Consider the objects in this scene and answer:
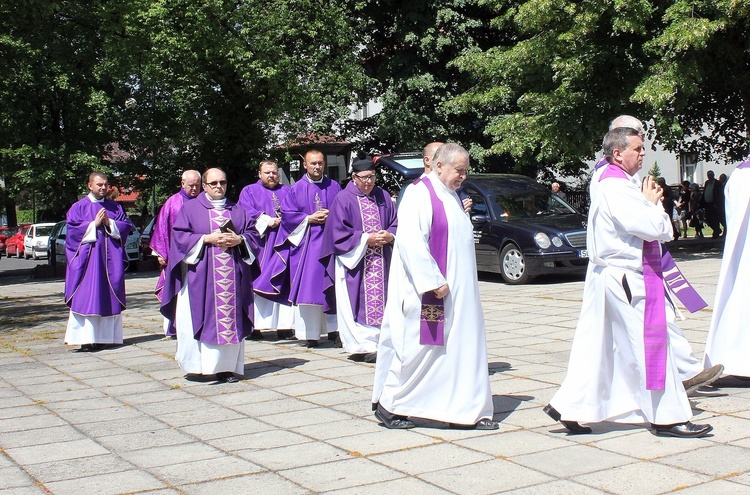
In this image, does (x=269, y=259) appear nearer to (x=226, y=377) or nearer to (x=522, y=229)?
(x=226, y=377)

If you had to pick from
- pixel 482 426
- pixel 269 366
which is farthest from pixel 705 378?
pixel 269 366

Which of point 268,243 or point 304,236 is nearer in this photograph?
point 304,236

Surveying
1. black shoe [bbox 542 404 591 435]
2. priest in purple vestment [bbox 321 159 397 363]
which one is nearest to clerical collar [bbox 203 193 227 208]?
priest in purple vestment [bbox 321 159 397 363]

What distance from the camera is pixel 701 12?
1730cm

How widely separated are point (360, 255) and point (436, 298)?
311 centimetres

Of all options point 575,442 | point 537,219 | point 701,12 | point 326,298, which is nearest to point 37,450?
point 575,442

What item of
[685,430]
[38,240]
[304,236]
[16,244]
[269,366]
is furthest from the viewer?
[16,244]

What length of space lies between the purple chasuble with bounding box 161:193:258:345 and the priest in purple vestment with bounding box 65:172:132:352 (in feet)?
8.73

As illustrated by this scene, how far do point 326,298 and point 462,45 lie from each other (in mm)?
16985

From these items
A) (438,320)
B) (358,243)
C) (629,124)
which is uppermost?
(629,124)

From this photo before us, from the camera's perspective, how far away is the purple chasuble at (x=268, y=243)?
34.8 ft

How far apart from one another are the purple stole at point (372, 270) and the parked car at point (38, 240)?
30978 millimetres

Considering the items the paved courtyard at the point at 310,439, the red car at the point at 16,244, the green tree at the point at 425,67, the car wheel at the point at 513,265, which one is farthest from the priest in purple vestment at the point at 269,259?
the red car at the point at 16,244

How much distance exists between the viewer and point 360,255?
907 cm
